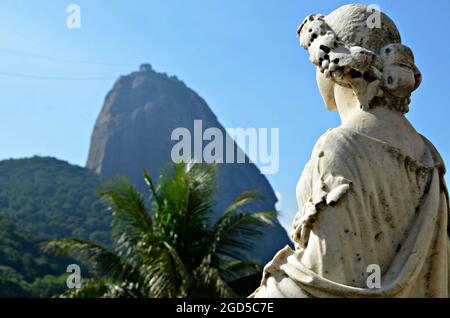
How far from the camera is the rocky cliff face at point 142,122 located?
15100 centimetres

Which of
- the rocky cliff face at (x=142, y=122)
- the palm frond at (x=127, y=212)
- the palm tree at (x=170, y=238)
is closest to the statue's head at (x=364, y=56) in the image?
the palm tree at (x=170, y=238)

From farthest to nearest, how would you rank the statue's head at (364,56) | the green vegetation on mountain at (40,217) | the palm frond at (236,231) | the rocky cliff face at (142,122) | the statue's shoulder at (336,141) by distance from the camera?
the rocky cliff face at (142,122)
the green vegetation on mountain at (40,217)
the palm frond at (236,231)
the statue's head at (364,56)
the statue's shoulder at (336,141)

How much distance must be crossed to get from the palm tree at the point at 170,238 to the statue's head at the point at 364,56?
1226cm

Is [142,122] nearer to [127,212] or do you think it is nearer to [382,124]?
[127,212]

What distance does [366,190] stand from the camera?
5184 millimetres

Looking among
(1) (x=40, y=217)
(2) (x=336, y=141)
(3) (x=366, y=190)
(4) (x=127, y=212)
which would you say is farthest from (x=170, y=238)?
(1) (x=40, y=217)

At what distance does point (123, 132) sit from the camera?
6225 inches

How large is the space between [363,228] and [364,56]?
123 cm

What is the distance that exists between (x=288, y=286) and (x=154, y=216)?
1456 centimetres

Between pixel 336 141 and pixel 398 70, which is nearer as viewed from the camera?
pixel 336 141

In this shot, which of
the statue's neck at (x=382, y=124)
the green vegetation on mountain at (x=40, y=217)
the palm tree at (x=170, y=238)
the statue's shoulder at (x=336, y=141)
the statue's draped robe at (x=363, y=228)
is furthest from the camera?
the green vegetation on mountain at (x=40, y=217)

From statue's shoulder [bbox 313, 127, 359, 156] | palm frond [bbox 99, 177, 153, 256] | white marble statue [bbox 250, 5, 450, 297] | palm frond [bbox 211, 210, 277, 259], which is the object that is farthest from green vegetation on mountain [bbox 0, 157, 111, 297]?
statue's shoulder [bbox 313, 127, 359, 156]

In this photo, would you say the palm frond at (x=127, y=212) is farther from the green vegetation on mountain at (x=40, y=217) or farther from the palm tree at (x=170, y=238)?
the green vegetation on mountain at (x=40, y=217)

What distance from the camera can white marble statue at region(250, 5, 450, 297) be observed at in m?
5.00
